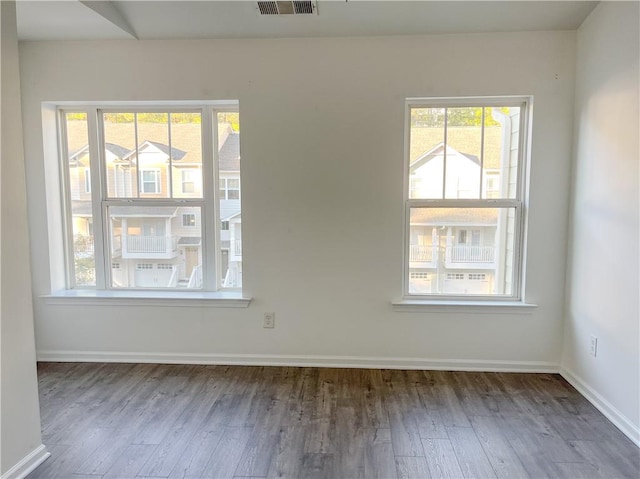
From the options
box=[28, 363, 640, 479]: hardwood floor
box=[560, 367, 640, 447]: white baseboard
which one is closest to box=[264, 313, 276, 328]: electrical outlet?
box=[28, 363, 640, 479]: hardwood floor

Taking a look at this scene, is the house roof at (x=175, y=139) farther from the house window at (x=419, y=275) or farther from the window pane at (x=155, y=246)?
the house window at (x=419, y=275)

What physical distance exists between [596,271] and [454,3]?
190 cm

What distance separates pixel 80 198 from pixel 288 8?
84.7 inches

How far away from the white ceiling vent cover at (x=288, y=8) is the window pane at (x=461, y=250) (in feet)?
4.94

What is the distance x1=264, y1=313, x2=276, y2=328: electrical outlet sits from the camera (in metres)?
2.79

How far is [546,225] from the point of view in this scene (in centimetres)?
261

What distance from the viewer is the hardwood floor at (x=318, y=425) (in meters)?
1.74

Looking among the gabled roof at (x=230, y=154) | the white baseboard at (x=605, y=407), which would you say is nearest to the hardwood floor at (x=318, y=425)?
the white baseboard at (x=605, y=407)

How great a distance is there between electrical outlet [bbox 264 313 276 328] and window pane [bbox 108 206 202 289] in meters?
0.64

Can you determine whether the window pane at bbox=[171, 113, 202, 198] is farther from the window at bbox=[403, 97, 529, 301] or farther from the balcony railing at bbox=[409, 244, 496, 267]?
the balcony railing at bbox=[409, 244, 496, 267]

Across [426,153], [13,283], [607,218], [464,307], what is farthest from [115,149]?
[607,218]

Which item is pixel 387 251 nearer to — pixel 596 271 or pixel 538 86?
pixel 596 271

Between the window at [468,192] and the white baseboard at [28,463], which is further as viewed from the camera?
the window at [468,192]

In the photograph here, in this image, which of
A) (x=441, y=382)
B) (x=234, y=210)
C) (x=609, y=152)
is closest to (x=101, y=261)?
(x=234, y=210)
